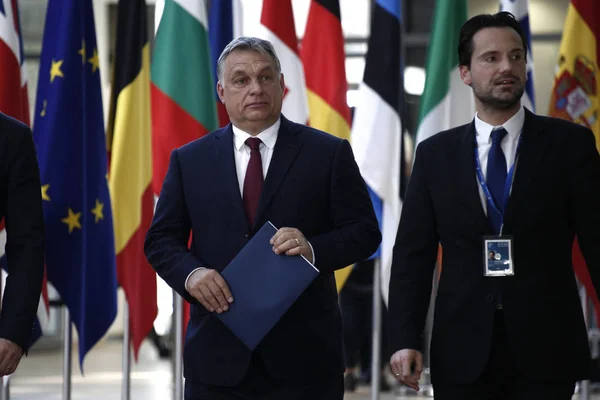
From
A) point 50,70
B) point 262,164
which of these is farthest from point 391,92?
point 262,164

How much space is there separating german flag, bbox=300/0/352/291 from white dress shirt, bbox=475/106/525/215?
245 centimetres

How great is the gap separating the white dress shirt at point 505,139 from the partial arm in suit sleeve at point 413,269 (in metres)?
0.21

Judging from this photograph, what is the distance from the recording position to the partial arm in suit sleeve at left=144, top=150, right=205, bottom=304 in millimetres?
3236

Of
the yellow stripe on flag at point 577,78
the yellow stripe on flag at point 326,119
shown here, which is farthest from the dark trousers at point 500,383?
the yellow stripe on flag at point 577,78

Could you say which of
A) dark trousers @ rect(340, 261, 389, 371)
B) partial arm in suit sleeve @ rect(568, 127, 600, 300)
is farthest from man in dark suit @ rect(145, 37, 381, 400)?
dark trousers @ rect(340, 261, 389, 371)

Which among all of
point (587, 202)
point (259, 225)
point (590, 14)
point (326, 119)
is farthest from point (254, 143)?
point (590, 14)

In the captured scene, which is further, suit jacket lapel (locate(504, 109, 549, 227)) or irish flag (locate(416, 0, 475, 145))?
irish flag (locate(416, 0, 475, 145))

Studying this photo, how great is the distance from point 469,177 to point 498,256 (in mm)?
278

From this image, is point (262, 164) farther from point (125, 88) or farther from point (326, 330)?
point (125, 88)

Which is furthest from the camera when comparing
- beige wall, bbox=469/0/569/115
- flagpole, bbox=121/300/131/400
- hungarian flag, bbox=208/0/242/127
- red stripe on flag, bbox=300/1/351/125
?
beige wall, bbox=469/0/569/115

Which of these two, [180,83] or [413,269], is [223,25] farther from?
[413,269]

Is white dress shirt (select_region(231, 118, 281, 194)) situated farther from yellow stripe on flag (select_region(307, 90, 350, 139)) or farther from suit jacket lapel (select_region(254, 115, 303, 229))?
yellow stripe on flag (select_region(307, 90, 350, 139))

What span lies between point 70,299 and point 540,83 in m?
6.29

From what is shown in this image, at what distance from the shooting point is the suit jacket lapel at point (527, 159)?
321 cm
